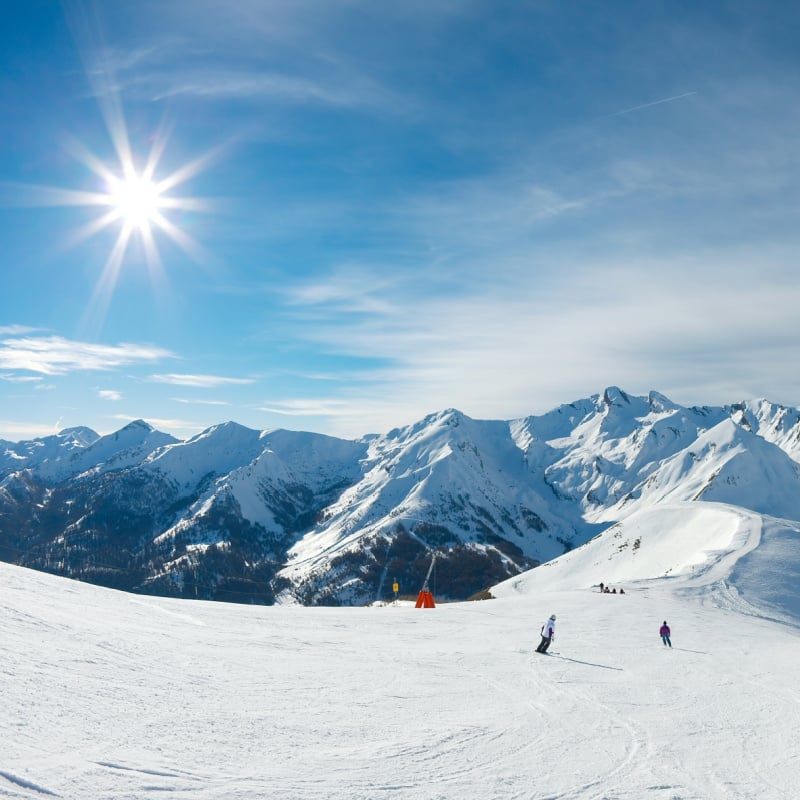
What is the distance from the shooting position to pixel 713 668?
2297 centimetres

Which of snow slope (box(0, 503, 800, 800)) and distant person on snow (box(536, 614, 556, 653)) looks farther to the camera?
distant person on snow (box(536, 614, 556, 653))

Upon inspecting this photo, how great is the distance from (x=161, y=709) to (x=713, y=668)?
67.1ft

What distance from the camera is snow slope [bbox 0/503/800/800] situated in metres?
9.98

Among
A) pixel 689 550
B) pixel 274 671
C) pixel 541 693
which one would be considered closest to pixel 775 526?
→ pixel 689 550

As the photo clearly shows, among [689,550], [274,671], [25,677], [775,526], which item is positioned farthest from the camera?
[689,550]

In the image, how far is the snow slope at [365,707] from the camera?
9.98 m

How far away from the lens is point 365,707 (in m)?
14.5

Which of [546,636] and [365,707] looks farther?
[546,636]

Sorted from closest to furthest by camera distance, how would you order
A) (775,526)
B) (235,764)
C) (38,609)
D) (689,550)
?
(235,764) < (38,609) < (775,526) < (689,550)

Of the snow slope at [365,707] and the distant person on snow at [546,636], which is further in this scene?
the distant person on snow at [546,636]

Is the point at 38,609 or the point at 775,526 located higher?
the point at 775,526

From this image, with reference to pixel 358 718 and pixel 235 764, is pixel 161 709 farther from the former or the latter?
pixel 358 718

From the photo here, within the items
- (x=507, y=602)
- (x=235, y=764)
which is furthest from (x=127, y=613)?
(x=507, y=602)

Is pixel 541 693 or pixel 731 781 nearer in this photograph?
pixel 731 781
